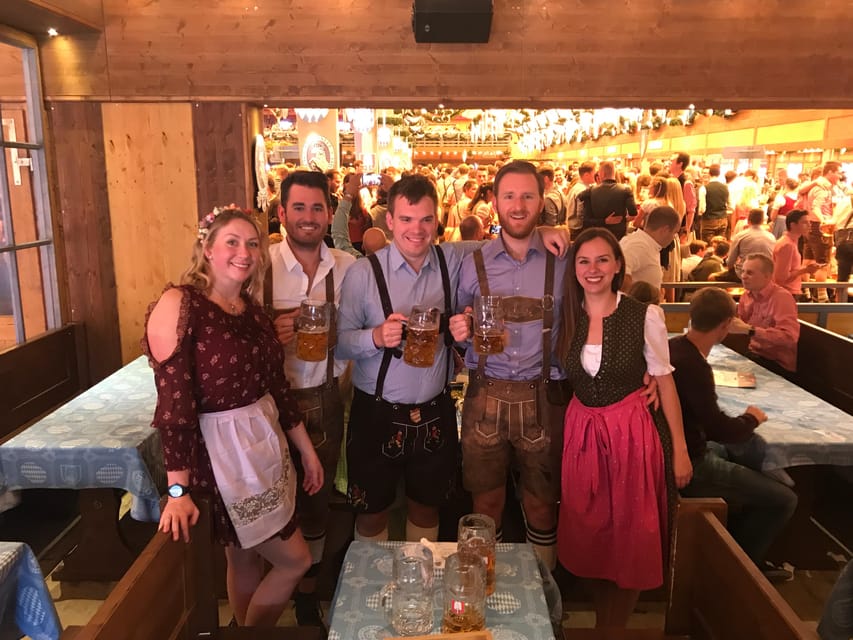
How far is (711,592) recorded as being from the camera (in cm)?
165

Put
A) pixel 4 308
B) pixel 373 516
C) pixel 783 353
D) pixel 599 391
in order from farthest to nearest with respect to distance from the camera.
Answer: pixel 4 308 < pixel 783 353 < pixel 373 516 < pixel 599 391

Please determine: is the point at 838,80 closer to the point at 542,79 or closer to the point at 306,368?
the point at 542,79

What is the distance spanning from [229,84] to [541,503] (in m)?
3.90

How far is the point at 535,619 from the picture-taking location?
162 centimetres

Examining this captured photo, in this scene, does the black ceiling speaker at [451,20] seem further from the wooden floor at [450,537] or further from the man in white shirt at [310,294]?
the wooden floor at [450,537]

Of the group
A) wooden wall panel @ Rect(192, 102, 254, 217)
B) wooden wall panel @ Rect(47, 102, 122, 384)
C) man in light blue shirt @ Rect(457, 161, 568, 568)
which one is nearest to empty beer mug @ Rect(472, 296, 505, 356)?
man in light blue shirt @ Rect(457, 161, 568, 568)

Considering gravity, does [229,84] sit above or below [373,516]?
above

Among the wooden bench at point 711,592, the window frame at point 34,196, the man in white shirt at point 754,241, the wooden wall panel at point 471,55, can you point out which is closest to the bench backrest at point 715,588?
the wooden bench at point 711,592

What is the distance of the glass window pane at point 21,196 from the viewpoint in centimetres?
470

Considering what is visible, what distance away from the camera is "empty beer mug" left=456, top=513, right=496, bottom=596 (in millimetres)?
1729

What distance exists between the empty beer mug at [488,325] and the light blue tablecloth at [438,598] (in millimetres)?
596

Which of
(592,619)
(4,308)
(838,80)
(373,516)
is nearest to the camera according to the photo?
(373,516)

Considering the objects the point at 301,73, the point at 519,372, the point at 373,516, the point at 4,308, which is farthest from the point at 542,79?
the point at 4,308

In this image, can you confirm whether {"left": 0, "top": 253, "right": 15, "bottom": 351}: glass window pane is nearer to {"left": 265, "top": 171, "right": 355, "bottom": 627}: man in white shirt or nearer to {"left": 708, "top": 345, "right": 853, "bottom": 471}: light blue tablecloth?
{"left": 265, "top": 171, "right": 355, "bottom": 627}: man in white shirt
